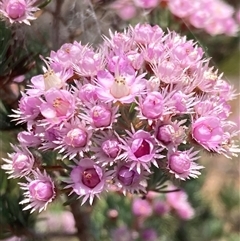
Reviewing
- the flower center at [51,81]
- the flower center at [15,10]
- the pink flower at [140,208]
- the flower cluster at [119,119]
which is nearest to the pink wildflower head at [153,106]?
the flower cluster at [119,119]

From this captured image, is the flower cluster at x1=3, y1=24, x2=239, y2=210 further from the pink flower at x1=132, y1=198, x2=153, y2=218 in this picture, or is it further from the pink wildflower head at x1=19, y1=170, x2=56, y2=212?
the pink flower at x1=132, y1=198, x2=153, y2=218

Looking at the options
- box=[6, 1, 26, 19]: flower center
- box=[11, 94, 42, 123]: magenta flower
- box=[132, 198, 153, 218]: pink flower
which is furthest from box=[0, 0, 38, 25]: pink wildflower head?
box=[132, 198, 153, 218]: pink flower

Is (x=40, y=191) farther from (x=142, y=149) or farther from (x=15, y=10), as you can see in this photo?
(x=15, y=10)

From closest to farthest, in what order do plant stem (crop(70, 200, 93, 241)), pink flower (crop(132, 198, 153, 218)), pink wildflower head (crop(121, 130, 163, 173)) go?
pink wildflower head (crop(121, 130, 163, 173)) → plant stem (crop(70, 200, 93, 241)) → pink flower (crop(132, 198, 153, 218))

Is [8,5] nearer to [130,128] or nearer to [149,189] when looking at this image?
[130,128]

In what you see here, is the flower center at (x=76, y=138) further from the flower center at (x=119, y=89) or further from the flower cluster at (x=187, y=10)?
the flower cluster at (x=187, y=10)

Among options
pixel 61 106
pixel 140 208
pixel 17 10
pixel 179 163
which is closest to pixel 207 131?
pixel 179 163
